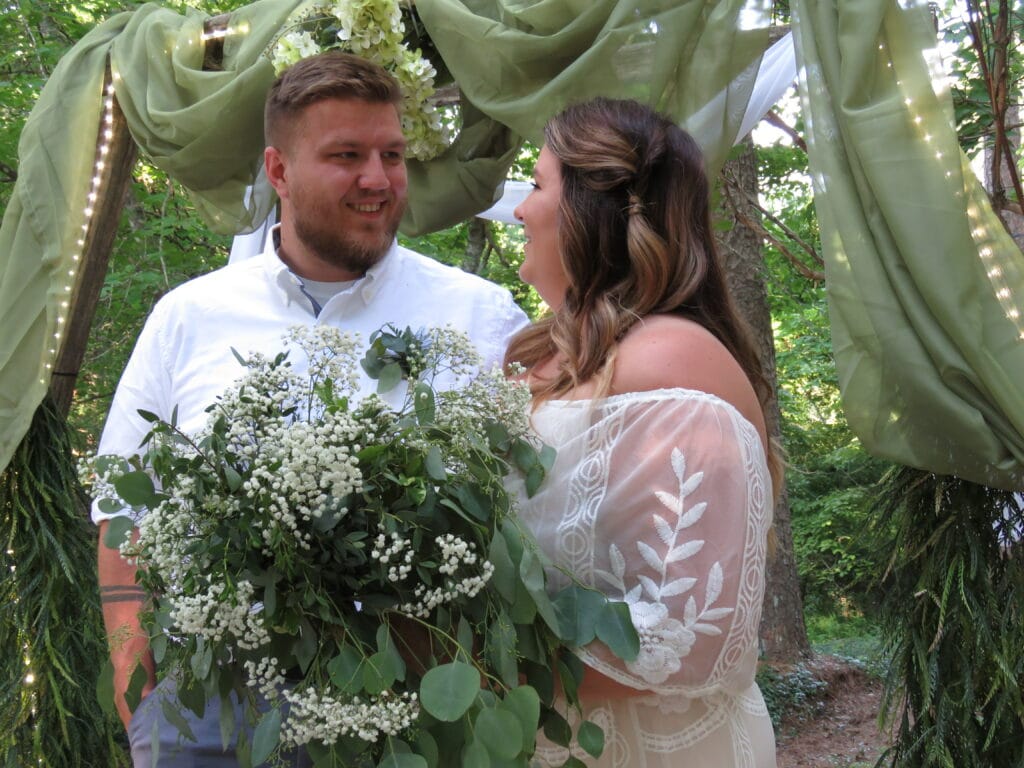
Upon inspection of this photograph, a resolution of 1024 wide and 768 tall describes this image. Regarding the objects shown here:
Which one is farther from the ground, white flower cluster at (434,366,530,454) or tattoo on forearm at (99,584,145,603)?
white flower cluster at (434,366,530,454)

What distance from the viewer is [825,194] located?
6.04 feet

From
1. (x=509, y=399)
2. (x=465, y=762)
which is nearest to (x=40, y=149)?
(x=509, y=399)

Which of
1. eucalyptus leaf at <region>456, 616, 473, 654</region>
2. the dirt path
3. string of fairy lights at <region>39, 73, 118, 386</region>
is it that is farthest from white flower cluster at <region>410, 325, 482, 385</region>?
the dirt path

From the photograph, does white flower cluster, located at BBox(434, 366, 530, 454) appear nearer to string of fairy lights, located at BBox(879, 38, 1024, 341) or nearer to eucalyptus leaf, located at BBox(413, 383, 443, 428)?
A: eucalyptus leaf, located at BBox(413, 383, 443, 428)

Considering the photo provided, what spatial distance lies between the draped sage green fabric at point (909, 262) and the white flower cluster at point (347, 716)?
3.17ft

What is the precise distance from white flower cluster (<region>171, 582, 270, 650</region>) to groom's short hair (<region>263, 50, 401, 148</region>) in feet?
4.51

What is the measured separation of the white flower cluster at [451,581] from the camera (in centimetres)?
136

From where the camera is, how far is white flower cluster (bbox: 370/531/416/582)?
135cm

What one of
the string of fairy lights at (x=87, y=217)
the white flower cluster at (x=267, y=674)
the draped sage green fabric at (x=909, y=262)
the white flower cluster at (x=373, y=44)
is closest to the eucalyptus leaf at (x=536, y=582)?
the white flower cluster at (x=267, y=674)

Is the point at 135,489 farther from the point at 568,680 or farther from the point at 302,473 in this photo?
the point at 568,680

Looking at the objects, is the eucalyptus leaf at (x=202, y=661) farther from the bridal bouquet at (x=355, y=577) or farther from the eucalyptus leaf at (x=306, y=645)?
the eucalyptus leaf at (x=306, y=645)

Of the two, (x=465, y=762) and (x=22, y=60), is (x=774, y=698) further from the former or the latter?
(x=22, y=60)

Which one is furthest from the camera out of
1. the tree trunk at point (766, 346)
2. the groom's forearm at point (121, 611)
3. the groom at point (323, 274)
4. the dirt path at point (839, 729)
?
the tree trunk at point (766, 346)

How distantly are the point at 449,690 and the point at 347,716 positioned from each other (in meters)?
0.13
